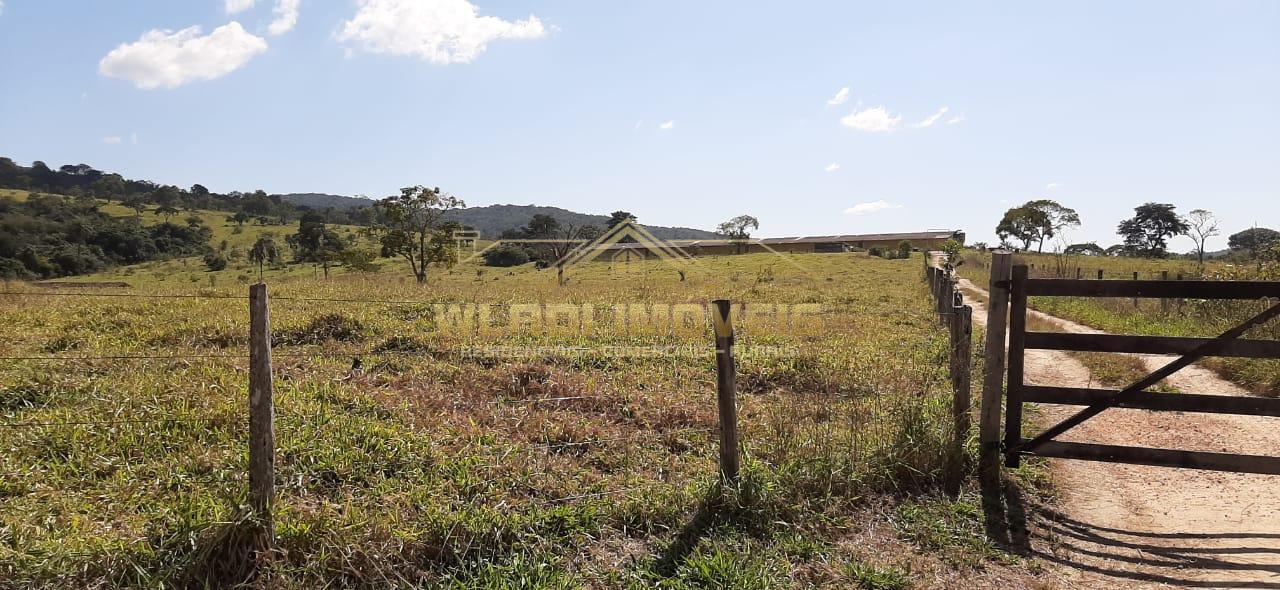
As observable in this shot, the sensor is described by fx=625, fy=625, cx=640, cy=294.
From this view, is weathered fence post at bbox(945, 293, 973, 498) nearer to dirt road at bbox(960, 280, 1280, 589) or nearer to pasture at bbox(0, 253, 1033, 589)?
pasture at bbox(0, 253, 1033, 589)

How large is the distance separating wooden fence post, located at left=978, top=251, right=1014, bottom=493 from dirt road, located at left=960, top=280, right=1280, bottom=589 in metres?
0.49

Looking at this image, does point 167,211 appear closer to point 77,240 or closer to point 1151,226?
point 77,240

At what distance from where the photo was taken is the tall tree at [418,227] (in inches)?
1396

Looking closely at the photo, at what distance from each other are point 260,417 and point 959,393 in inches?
196

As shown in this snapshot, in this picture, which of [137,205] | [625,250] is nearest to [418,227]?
[625,250]

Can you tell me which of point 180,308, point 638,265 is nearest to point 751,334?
point 180,308

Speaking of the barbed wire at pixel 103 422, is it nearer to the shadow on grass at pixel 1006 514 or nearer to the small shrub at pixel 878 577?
the small shrub at pixel 878 577

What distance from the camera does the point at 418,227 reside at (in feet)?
118

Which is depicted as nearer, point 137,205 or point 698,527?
point 698,527

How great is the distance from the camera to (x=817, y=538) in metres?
3.99

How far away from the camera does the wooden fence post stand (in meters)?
4.82

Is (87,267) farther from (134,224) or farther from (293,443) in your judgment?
(293,443)

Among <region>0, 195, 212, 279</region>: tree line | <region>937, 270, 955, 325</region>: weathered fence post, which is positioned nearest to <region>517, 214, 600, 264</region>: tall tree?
<region>937, 270, 955, 325</region>: weathered fence post

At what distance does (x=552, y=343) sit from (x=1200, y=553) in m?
7.21
